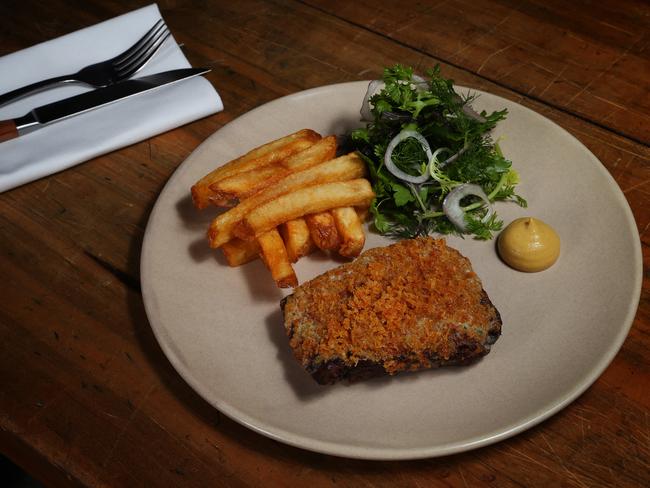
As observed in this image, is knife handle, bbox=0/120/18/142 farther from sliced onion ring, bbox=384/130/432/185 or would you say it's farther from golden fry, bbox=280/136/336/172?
sliced onion ring, bbox=384/130/432/185

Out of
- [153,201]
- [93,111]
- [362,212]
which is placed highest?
[93,111]

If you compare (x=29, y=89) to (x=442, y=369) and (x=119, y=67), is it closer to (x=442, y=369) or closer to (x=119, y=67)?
(x=119, y=67)

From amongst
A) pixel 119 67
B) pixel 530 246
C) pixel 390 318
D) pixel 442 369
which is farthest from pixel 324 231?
pixel 119 67

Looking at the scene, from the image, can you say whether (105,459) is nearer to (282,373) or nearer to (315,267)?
(282,373)

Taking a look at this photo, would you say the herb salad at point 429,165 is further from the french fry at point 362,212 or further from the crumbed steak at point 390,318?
the crumbed steak at point 390,318

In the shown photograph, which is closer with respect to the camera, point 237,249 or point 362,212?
point 237,249

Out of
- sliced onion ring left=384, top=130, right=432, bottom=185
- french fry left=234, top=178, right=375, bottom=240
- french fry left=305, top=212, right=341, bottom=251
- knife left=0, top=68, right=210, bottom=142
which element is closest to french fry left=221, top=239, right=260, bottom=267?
french fry left=234, top=178, right=375, bottom=240

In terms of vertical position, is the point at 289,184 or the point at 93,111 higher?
the point at 289,184

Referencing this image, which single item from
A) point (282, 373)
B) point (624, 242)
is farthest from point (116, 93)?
point (624, 242)
